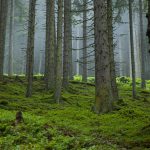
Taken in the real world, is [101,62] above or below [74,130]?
above

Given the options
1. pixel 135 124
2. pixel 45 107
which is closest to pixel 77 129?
pixel 135 124

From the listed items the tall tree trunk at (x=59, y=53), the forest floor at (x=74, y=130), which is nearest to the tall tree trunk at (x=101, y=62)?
the forest floor at (x=74, y=130)

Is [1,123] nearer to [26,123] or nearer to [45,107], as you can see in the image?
[26,123]

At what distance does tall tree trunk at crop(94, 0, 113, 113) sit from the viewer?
1160cm

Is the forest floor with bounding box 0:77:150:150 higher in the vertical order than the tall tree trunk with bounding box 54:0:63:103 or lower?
lower

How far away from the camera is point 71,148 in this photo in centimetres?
645

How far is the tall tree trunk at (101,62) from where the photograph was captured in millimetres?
11602

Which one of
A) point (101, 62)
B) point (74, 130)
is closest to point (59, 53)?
point (101, 62)

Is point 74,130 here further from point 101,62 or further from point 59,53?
point 59,53

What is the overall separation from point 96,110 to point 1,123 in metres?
4.27

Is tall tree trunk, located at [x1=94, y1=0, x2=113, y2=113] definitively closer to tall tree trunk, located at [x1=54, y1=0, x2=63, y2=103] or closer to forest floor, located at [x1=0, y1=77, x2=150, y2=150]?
forest floor, located at [x1=0, y1=77, x2=150, y2=150]

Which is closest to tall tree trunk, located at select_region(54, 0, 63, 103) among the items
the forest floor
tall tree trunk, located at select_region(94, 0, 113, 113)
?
the forest floor

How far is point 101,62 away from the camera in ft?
38.3

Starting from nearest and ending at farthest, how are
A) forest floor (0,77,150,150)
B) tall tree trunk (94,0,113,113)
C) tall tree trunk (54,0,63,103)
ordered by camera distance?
1. forest floor (0,77,150,150)
2. tall tree trunk (94,0,113,113)
3. tall tree trunk (54,0,63,103)
